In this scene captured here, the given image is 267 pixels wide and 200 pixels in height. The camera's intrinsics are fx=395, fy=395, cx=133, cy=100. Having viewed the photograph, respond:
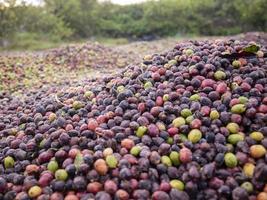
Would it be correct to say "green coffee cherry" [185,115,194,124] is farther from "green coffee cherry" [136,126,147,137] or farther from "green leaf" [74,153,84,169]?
"green leaf" [74,153,84,169]

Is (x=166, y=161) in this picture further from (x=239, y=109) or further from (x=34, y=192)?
(x=34, y=192)

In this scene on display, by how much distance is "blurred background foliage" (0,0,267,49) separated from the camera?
1505cm

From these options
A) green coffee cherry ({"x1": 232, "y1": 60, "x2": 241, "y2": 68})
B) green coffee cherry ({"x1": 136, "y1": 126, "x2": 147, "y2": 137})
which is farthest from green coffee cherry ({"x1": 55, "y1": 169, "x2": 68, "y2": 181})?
green coffee cherry ({"x1": 232, "y1": 60, "x2": 241, "y2": 68})

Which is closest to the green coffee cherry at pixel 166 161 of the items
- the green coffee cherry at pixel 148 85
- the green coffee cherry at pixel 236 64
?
the green coffee cherry at pixel 148 85

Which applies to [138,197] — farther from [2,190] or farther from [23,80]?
[23,80]

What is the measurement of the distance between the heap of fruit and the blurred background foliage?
459 inches

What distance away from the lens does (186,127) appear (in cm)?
261

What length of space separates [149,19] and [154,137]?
1535 cm

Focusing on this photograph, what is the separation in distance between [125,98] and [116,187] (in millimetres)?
971

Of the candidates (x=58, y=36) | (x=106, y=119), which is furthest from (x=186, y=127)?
(x=58, y=36)

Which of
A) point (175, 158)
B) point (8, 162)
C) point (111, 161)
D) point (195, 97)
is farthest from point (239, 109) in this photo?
point (8, 162)

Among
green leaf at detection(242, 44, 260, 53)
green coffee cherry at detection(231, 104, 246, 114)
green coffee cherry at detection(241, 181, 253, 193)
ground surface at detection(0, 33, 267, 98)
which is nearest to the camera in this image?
green coffee cherry at detection(241, 181, 253, 193)

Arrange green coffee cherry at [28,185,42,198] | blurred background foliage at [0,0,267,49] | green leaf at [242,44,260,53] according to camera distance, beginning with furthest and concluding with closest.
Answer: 1. blurred background foliage at [0,0,267,49]
2. green leaf at [242,44,260,53]
3. green coffee cherry at [28,185,42,198]

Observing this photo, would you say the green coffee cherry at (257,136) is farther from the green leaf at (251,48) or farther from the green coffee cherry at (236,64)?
the green leaf at (251,48)
